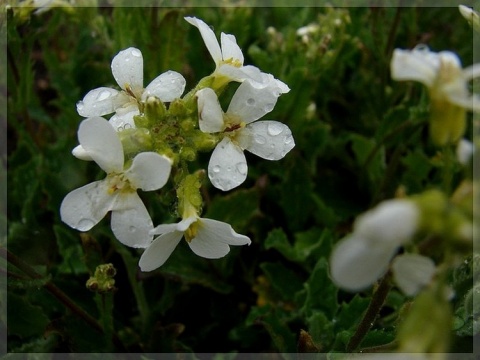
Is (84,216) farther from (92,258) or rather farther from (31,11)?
(31,11)

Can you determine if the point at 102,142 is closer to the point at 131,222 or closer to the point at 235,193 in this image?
the point at 131,222

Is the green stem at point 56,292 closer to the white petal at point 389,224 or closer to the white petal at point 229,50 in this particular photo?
the white petal at point 229,50

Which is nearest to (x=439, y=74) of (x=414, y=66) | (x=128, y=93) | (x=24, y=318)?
(x=414, y=66)

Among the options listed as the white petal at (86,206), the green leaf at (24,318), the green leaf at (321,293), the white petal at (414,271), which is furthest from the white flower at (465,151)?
the green leaf at (24,318)

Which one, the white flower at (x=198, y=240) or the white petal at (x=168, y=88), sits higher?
the white petal at (x=168, y=88)

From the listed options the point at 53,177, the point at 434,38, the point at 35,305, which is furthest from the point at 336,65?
the point at 35,305

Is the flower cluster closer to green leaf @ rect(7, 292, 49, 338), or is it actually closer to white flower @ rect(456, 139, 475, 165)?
white flower @ rect(456, 139, 475, 165)
